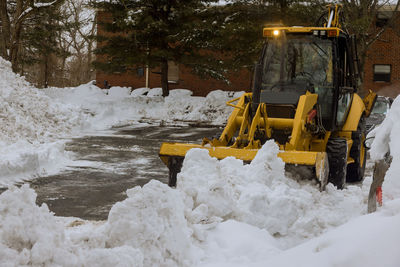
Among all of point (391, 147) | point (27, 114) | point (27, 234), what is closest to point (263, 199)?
point (391, 147)

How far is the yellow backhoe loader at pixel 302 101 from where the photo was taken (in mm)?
7805

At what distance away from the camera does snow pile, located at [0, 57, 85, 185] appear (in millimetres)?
8953

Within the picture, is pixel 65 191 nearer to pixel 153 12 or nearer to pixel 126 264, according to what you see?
pixel 126 264

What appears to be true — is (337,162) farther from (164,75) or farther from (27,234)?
(164,75)

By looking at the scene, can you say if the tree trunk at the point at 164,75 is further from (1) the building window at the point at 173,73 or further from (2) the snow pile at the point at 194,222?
(2) the snow pile at the point at 194,222

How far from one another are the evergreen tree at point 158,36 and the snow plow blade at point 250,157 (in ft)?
55.0

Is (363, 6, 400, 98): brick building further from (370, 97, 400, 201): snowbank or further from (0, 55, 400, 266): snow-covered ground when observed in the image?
(370, 97, 400, 201): snowbank

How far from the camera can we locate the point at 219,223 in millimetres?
4891

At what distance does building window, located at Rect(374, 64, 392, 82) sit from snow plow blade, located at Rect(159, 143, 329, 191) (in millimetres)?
25631

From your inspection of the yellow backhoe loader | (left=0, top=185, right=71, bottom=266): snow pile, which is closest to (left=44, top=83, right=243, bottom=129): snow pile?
the yellow backhoe loader

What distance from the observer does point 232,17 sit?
2386 cm

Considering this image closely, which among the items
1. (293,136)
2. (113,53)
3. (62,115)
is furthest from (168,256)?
(113,53)

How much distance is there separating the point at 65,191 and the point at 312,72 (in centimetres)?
438

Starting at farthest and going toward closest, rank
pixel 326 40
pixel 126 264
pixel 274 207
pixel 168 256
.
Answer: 1. pixel 326 40
2. pixel 274 207
3. pixel 168 256
4. pixel 126 264
